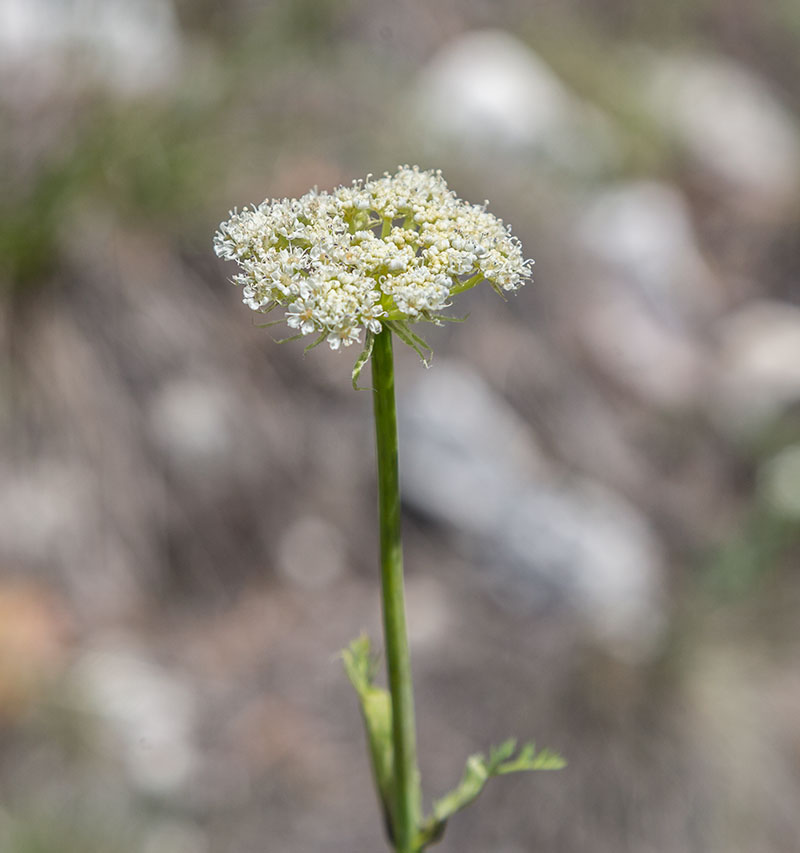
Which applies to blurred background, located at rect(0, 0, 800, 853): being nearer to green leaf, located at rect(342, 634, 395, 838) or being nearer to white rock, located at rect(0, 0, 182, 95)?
white rock, located at rect(0, 0, 182, 95)

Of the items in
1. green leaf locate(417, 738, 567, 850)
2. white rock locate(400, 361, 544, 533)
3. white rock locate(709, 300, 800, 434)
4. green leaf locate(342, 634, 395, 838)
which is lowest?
green leaf locate(417, 738, 567, 850)

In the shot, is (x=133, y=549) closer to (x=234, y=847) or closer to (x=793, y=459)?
(x=234, y=847)

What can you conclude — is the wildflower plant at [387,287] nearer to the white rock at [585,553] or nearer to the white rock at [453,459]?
the white rock at [585,553]

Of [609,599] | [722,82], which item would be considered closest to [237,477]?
[609,599]

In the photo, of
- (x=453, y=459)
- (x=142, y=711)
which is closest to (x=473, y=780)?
(x=142, y=711)

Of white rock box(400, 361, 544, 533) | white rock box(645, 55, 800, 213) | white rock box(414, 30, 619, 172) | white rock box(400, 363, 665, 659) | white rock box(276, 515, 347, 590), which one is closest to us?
white rock box(276, 515, 347, 590)

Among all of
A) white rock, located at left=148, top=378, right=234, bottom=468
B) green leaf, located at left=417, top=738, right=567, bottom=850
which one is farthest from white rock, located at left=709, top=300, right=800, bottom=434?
green leaf, located at left=417, top=738, right=567, bottom=850
